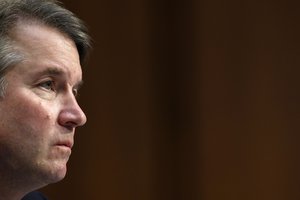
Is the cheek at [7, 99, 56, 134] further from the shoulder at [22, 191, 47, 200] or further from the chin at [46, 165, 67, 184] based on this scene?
the shoulder at [22, 191, 47, 200]

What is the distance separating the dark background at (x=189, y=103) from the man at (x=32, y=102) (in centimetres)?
125

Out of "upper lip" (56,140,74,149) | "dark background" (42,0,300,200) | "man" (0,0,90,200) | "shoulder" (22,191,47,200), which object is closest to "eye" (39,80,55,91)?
"man" (0,0,90,200)

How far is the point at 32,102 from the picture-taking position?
1.64m

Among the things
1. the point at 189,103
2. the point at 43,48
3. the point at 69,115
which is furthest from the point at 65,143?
the point at 189,103

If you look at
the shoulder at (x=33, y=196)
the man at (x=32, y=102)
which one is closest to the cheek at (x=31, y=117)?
the man at (x=32, y=102)

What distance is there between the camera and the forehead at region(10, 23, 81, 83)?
1.66m

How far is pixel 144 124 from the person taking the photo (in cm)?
297

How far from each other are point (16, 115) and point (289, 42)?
151 cm

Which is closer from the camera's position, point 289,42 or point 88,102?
point 289,42

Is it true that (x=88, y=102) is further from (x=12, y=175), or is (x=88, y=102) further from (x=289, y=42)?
(x=12, y=175)

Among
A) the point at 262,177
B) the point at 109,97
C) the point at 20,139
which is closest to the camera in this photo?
the point at 20,139

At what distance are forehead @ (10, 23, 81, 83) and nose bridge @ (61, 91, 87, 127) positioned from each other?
0.06 m

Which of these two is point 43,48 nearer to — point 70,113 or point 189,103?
point 70,113

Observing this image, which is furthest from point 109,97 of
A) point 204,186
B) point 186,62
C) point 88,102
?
point 204,186
